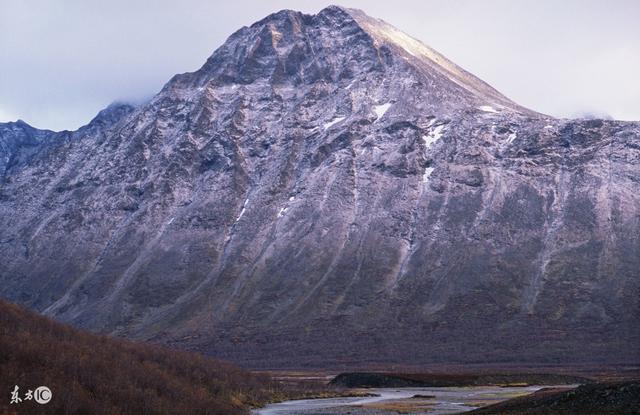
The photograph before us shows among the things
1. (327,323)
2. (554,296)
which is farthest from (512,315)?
(327,323)

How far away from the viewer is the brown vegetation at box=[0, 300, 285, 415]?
173ft

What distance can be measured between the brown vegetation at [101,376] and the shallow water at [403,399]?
14.9 ft

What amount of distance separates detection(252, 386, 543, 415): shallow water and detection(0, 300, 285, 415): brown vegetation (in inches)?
178

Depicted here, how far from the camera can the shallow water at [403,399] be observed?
77062mm

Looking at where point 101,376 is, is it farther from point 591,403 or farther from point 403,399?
point 403,399

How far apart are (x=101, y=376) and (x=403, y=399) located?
42197 millimetres

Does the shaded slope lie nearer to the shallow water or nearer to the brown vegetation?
the shallow water

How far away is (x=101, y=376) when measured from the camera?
62531 millimetres

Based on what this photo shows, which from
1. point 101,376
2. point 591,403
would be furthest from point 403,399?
point 591,403

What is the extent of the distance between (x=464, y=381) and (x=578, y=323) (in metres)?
61.6

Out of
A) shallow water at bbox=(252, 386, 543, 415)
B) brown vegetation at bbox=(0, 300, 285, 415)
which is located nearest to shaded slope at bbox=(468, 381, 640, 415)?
shallow water at bbox=(252, 386, 543, 415)

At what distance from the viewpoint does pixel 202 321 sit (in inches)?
7697

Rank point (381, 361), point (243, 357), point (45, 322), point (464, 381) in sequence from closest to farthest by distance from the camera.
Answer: point (45, 322) < point (464, 381) < point (381, 361) < point (243, 357)

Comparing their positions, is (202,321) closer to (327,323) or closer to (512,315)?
(327,323)
